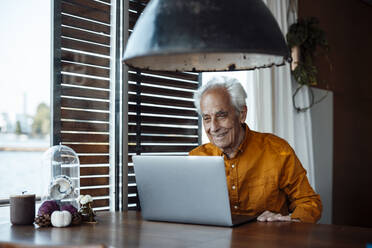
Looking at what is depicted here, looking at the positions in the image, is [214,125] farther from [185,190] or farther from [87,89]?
[87,89]

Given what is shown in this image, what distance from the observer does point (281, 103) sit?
4383 mm

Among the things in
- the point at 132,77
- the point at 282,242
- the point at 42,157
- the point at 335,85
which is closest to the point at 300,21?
the point at 335,85

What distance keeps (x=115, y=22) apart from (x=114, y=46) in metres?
0.17

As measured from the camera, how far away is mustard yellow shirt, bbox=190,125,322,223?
265 centimetres

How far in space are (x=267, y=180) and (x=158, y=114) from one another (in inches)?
48.0

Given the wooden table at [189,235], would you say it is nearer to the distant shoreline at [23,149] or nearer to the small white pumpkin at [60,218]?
the small white pumpkin at [60,218]

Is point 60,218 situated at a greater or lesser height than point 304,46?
lesser

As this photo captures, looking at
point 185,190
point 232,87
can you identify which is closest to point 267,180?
point 232,87

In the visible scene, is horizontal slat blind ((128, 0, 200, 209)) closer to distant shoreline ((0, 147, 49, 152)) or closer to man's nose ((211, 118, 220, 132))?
distant shoreline ((0, 147, 49, 152))

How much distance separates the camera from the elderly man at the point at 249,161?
266 cm

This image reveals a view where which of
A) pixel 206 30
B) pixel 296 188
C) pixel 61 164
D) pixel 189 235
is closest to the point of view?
pixel 206 30

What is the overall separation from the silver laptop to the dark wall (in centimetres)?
349

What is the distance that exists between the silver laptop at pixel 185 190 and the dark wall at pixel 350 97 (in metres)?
3.49

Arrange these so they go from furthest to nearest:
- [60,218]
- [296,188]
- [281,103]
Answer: [281,103] → [296,188] → [60,218]
